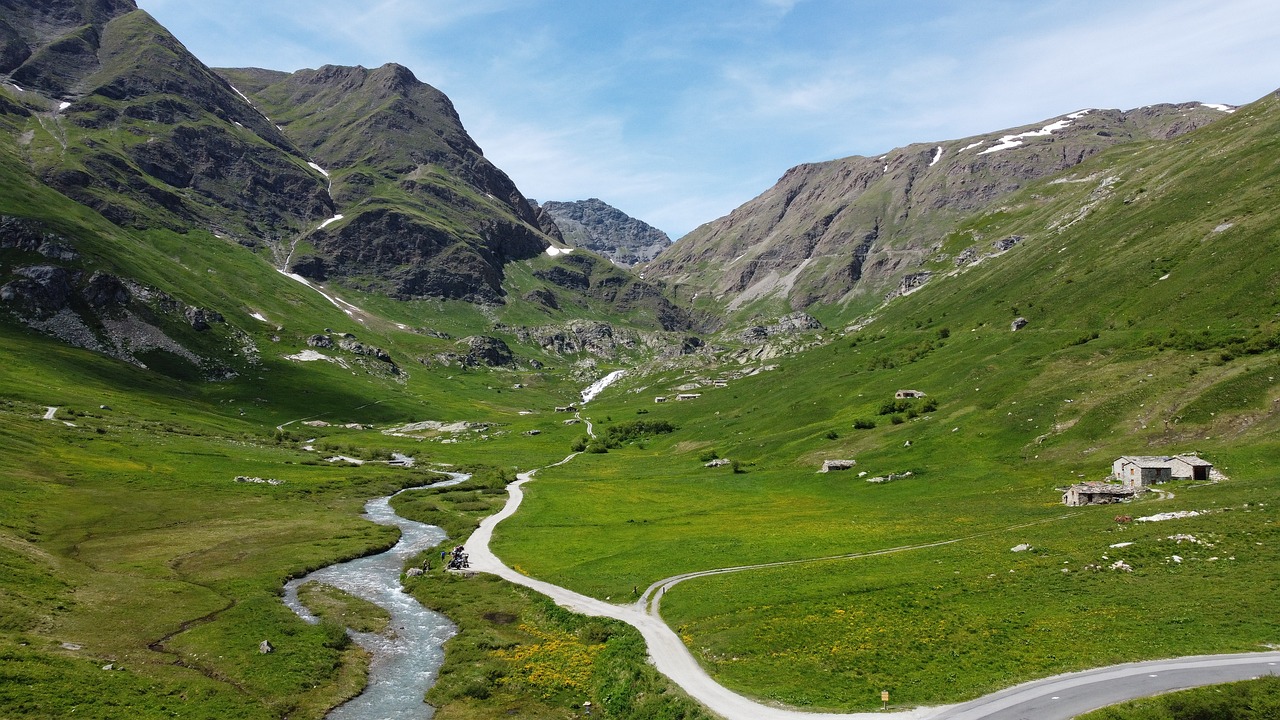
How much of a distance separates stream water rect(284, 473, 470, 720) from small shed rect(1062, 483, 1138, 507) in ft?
236

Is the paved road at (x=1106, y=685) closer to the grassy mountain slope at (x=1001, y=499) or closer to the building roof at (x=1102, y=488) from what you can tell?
the grassy mountain slope at (x=1001, y=499)

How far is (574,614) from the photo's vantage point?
5828 centimetres

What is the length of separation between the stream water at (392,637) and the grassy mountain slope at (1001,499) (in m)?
15.3

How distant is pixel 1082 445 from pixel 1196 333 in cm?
3953

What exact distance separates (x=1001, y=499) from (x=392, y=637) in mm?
76089

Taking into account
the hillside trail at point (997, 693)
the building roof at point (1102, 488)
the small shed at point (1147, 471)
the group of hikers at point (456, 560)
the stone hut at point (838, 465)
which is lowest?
the group of hikers at point (456, 560)

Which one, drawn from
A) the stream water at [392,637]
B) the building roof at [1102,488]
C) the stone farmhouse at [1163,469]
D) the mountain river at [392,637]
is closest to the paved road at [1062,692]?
the stream water at [392,637]

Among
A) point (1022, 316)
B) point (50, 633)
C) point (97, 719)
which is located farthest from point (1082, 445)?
point (50, 633)

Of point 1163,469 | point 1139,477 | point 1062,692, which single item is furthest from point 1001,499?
point 1062,692

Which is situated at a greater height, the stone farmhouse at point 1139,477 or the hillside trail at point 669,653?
the stone farmhouse at point 1139,477

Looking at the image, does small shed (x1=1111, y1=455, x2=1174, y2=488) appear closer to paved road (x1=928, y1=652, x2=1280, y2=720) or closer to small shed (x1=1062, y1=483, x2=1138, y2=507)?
small shed (x1=1062, y1=483, x2=1138, y2=507)

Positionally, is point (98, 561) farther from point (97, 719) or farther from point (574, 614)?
point (574, 614)

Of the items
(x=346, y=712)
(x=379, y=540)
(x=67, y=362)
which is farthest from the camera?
(x=67, y=362)

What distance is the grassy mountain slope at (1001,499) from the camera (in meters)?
41.6
